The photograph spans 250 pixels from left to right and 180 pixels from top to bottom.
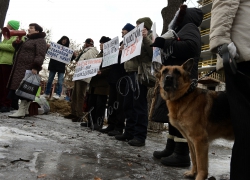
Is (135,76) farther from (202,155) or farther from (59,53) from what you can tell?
(59,53)

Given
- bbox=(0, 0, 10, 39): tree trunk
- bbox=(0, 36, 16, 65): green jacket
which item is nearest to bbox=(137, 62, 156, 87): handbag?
bbox=(0, 36, 16, 65): green jacket

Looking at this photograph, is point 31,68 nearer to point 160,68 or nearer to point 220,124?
point 160,68

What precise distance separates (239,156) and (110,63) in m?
4.28

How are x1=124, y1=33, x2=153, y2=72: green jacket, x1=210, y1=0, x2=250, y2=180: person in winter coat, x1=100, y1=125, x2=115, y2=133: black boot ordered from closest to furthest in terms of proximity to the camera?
x1=210, y1=0, x2=250, y2=180: person in winter coat
x1=124, y1=33, x2=153, y2=72: green jacket
x1=100, y1=125, x2=115, y2=133: black boot

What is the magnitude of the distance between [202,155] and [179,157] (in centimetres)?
70

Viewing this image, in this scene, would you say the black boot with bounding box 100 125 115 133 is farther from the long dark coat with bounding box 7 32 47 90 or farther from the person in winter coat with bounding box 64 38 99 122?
the long dark coat with bounding box 7 32 47 90

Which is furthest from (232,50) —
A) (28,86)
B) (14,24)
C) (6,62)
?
(14,24)

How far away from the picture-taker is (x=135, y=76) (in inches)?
196

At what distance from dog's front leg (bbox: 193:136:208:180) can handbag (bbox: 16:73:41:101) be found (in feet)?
15.2

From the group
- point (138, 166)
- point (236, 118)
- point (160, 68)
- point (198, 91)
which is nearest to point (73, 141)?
point (138, 166)

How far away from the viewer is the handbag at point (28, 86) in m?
6.12

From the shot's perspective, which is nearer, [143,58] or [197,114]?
[197,114]

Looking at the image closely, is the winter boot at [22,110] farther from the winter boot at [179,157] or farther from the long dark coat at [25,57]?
the winter boot at [179,157]

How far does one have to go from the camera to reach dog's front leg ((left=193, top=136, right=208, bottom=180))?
270 centimetres
